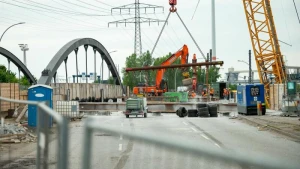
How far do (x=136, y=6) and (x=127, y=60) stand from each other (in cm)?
7832

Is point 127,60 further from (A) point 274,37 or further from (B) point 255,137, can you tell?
(B) point 255,137

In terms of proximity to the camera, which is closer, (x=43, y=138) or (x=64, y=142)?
(x=64, y=142)

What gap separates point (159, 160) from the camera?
3.85 metres

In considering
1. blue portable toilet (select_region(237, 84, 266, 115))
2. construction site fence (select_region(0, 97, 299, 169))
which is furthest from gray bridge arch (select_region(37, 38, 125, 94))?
construction site fence (select_region(0, 97, 299, 169))

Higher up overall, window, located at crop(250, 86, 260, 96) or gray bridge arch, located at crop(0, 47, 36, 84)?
gray bridge arch, located at crop(0, 47, 36, 84)

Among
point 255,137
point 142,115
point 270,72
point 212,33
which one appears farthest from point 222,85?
point 255,137

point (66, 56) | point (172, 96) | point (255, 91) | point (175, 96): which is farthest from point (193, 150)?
point (66, 56)

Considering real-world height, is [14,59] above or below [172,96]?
above

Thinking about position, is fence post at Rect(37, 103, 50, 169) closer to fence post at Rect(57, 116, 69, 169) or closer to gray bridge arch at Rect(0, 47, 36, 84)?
fence post at Rect(57, 116, 69, 169)

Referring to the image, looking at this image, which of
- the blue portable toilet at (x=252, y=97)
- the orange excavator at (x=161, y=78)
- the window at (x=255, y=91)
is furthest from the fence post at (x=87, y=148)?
the orange excavator at (x=161, y=78)

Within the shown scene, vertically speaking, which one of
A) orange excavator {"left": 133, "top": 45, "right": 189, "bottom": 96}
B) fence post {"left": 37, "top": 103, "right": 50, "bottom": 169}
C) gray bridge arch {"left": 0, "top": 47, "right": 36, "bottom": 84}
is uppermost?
gray bridge arch {"left": 0, "top": 47, "right": 36, "bottom": 84}


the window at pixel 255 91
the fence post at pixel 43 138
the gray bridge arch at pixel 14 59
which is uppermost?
the gray bridge arch at pixel 14 59

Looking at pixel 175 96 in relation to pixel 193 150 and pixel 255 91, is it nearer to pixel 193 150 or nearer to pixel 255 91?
pixel 255 91

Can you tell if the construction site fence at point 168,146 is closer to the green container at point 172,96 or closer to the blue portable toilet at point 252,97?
the blue portable toilet at point 252,97
